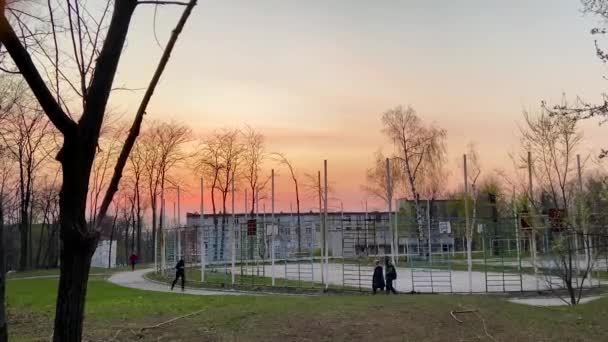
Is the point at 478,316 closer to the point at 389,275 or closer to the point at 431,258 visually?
the point at 389,275

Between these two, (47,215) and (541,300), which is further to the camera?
(47,215)

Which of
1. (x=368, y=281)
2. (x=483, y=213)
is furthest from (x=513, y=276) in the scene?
(x=483, y=213)

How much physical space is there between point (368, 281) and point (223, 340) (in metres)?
18.8

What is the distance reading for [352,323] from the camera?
10664 millimetres

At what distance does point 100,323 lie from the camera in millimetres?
11383

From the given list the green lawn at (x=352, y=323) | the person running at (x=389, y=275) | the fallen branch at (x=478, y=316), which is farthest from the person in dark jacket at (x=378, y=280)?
the fallen branch at (x=478, y=316)

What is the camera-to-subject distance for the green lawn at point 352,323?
1005cm

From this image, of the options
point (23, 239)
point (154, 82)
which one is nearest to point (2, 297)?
point (154, 82)

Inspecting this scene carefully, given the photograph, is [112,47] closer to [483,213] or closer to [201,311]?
[201,311]

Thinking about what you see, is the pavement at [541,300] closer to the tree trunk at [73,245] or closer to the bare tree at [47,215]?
the tree trunk at [73,245]

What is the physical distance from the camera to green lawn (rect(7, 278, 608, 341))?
10.1 meters

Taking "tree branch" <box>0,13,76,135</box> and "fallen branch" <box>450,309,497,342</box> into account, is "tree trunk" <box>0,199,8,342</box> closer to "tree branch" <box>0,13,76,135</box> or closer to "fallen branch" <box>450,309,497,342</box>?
"tree branch" <box>0,13,76,135</box>

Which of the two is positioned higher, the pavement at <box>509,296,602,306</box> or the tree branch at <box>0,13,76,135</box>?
the tree branch at <box>0,13,76,135</box>

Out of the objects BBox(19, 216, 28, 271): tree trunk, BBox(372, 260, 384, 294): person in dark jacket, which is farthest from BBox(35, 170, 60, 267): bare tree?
BBox(372, 260, 384, 294): person in dark jacket
